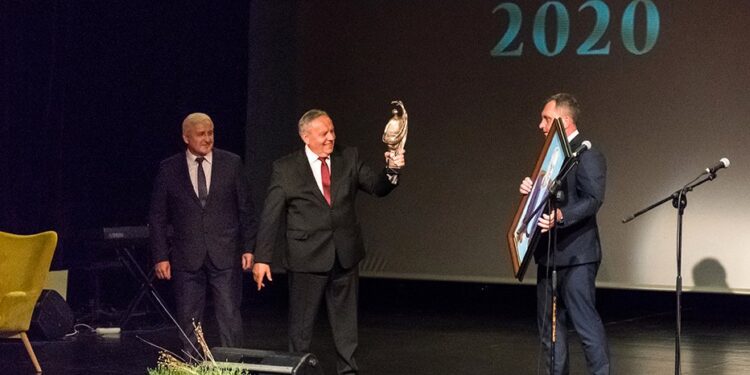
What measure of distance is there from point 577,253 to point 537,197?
1.38ft

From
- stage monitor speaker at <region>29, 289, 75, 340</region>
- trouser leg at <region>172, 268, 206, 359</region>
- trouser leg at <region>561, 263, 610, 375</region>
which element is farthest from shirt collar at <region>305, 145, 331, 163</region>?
stage monitor speaker at <region>29, 289, 75, 340</region>

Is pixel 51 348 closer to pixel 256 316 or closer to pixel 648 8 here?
pixel 256 316

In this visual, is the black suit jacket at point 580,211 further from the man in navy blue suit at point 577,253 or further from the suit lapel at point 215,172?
the suit lapel at point 215,172

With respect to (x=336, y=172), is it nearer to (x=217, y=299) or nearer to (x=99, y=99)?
(x=217, y=299)

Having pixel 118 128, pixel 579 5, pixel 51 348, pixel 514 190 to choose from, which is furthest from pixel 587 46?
pixel 51 348

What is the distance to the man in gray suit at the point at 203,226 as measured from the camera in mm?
6922

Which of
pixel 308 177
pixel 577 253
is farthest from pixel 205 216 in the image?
pixel 577 253

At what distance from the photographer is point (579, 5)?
33.1ft

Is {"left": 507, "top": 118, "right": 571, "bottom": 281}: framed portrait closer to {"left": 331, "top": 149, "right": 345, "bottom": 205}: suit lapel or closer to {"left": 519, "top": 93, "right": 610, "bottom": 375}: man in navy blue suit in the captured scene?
{"left": 519, "top": 93, "right": 610, "bottom": 375}: man in navy blue suit

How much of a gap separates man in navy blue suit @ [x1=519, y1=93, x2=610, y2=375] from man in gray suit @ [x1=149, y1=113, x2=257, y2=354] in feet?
5.72

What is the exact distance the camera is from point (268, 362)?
553cm

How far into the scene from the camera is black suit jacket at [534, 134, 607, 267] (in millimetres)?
6004

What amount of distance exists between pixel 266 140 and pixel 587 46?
3.13 meters

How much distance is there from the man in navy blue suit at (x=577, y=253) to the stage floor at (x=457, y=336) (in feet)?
4.95
